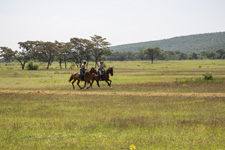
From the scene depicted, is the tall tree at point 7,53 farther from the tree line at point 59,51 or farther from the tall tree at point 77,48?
the tall tree at point 77,48

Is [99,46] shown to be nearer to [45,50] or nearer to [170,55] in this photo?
[45,50]

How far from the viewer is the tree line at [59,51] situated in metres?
83.7

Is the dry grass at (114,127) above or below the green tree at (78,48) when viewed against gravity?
below

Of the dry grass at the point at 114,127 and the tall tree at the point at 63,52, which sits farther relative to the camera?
the tall tree at the point at 63,52

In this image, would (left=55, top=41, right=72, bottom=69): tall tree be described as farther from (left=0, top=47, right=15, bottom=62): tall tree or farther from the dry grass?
the dry grass

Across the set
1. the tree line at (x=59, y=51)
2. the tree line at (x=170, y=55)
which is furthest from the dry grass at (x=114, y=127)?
the tree line at (x=170, y=55)

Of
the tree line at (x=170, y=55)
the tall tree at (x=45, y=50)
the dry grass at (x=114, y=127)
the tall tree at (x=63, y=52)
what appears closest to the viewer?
the dry grass at (x=114, y=127)

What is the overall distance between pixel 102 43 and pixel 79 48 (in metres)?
8.53

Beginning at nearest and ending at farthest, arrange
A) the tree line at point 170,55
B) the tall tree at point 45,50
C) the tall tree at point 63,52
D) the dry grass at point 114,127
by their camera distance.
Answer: the dry grass at point 114,127 → the tall tree at point 45,50 → the tall tree at point 63,52 → the tree line at point 170,55

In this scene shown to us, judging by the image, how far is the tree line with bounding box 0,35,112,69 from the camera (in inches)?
3295

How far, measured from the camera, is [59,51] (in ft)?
283

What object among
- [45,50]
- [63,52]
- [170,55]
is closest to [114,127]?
[45,50]

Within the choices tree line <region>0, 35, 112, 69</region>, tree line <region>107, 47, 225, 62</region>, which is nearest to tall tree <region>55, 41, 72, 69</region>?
tree line <region>0, 35, 112, 69</region>

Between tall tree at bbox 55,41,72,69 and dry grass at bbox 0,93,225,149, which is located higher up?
tall tree at bbox 55,41,72,69
